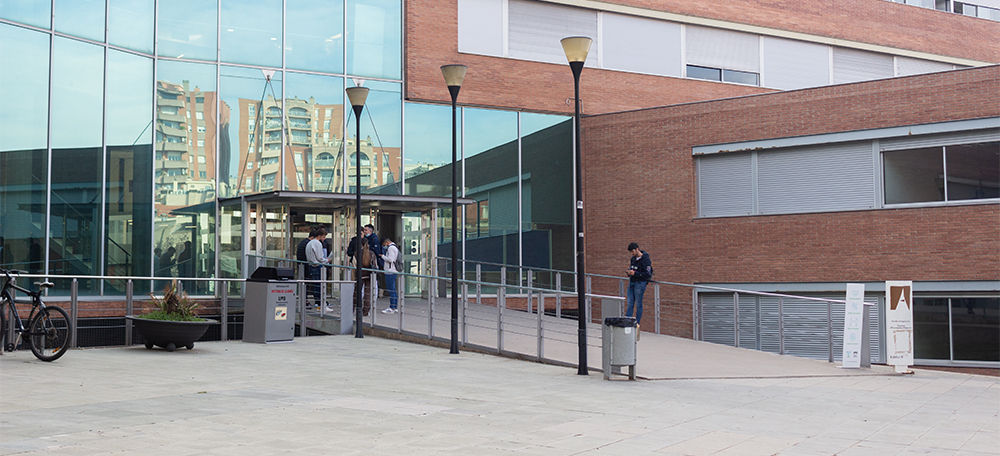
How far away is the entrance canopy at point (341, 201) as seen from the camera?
18.6 metres

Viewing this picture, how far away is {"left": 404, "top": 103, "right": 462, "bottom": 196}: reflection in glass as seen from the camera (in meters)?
21.8

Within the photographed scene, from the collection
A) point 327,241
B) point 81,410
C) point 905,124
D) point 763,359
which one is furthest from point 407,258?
point 81,410

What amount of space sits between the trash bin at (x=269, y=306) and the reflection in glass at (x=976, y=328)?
546 inches

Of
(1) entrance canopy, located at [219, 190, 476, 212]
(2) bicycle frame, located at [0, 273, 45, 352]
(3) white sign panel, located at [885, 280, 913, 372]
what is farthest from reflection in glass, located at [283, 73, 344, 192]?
(3) white sign panel, located at [885, 280, 913, 372]

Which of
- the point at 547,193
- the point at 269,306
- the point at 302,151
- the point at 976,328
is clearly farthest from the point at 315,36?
the point at 976,328

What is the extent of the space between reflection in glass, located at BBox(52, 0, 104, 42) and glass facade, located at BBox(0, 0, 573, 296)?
3 cm

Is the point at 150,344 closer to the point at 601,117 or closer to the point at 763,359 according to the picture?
the point at 763,359

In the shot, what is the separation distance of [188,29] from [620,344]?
13819 mm

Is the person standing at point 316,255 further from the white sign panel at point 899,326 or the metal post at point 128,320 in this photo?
the white sign panel at point 899,326

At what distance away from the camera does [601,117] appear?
23.4 m

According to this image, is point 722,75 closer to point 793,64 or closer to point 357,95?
point 793,64

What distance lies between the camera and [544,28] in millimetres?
23922

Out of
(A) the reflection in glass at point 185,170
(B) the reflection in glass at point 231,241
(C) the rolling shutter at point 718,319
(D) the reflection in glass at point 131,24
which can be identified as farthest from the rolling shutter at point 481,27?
(C) the rolling shutter at point 718,319

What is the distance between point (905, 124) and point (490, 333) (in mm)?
10630
